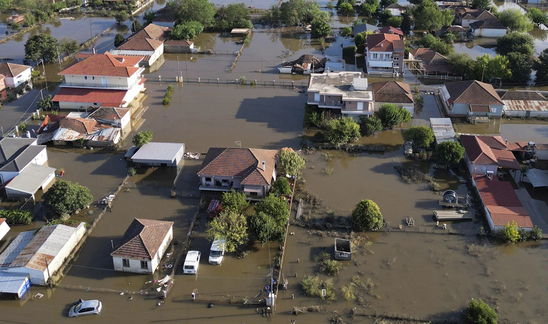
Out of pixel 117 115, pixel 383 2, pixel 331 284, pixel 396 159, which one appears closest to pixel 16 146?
pixel 117 115

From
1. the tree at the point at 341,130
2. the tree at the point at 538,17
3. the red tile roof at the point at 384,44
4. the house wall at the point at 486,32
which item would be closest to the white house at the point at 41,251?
the tree at the point at 341,130

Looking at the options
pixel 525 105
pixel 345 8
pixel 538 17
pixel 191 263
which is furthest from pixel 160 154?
pixel 538 17

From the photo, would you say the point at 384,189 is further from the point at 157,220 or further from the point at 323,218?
the point at 157,220

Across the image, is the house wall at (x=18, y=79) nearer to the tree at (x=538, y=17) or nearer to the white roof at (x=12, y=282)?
the white roof at (x=12, y=282)

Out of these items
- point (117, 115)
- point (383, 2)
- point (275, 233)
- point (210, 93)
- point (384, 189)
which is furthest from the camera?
point (383, 2)

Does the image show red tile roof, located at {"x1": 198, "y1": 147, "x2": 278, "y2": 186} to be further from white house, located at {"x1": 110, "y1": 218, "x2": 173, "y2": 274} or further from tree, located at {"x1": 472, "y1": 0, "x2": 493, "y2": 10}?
tree, located at {"x1": 472, "y1": 0, "x2": 493, "y2": 10}

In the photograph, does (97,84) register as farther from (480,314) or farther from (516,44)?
(516,44)

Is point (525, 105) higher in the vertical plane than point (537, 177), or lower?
higher
